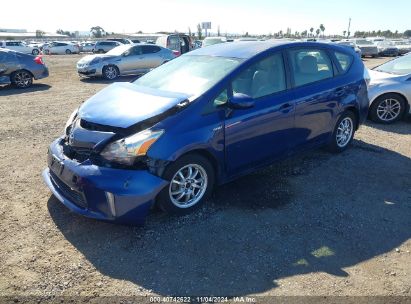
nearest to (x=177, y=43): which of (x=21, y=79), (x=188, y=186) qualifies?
(x=21, y=79)

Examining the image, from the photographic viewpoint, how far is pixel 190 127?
3514mm

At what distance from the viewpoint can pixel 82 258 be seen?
314 centimetres

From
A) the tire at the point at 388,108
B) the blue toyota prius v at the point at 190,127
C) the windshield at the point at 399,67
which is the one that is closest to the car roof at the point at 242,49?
the blue toyota prius v at the point at 190,127

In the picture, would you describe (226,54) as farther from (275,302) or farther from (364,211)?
(275,302)

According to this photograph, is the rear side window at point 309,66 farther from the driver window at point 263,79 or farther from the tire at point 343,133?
the tire at point 343,133

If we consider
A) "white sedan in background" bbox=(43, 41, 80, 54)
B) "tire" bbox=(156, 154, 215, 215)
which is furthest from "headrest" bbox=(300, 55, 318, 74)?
"white sedan in background" bbox=(43, 41, 80, 54)

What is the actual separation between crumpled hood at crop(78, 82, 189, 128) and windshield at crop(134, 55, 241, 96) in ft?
0.64

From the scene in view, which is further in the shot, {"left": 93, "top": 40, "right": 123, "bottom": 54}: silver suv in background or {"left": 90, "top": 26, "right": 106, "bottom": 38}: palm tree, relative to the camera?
{"left": 90, "top": 26, "right": 106, "bottom": 38}: palm tree

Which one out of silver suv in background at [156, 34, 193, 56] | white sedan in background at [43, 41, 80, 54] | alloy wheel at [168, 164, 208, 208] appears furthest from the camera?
white sedan in background at [43, 41, 80, 54]

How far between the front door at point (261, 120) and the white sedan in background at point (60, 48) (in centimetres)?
4104

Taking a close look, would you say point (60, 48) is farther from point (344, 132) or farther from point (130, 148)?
point (130, 148)

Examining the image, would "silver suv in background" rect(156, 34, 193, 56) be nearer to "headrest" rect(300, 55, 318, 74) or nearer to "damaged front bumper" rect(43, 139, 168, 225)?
"headrest" rect(300, 55, 318, 74)

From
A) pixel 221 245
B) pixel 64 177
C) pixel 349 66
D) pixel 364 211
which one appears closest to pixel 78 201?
pixel 64 177

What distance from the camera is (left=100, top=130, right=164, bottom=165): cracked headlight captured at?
3.28m
